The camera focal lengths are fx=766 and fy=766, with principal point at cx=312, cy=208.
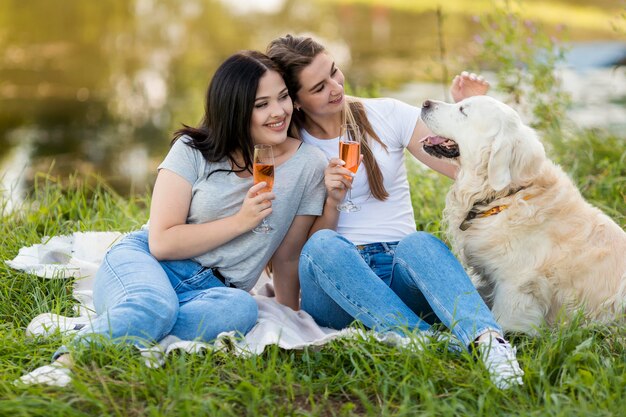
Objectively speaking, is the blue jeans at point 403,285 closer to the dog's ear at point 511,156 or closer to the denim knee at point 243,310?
the denim knee at point 243,310

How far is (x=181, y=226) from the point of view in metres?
3.28

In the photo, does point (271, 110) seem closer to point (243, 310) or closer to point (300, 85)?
point (300, 85)

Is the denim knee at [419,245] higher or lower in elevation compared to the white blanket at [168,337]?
higher

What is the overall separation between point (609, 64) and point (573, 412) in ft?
25.6

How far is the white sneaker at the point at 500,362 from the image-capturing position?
2691mm

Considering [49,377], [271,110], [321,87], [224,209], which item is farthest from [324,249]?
[49,377]

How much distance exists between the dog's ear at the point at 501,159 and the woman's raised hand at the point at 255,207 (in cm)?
94

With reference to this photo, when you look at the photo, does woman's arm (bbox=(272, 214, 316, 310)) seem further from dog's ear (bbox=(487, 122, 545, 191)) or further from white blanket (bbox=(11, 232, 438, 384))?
dog's ear (bbox=(487, 122, 545, 191))

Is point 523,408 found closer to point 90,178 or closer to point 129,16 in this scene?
point 90,178

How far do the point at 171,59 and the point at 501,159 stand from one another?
869cm

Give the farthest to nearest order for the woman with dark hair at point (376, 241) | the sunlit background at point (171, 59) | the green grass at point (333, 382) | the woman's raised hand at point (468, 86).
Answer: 1. the sunlit background at point (171, 59)
2. the woman's raised hand at point (468, 86)
3. the woman with dark hair at point (376, 241)
4. the green grass at point (333, 382)

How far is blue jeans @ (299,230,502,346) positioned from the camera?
9.78 ft

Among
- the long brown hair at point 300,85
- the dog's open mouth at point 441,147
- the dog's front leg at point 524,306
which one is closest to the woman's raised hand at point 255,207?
the long brown hair at point 300,85

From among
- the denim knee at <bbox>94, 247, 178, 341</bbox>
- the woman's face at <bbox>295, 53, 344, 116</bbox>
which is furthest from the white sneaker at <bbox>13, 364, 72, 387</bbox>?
the woman's face at <bbox>295, 53, 344, 116</bbox>
